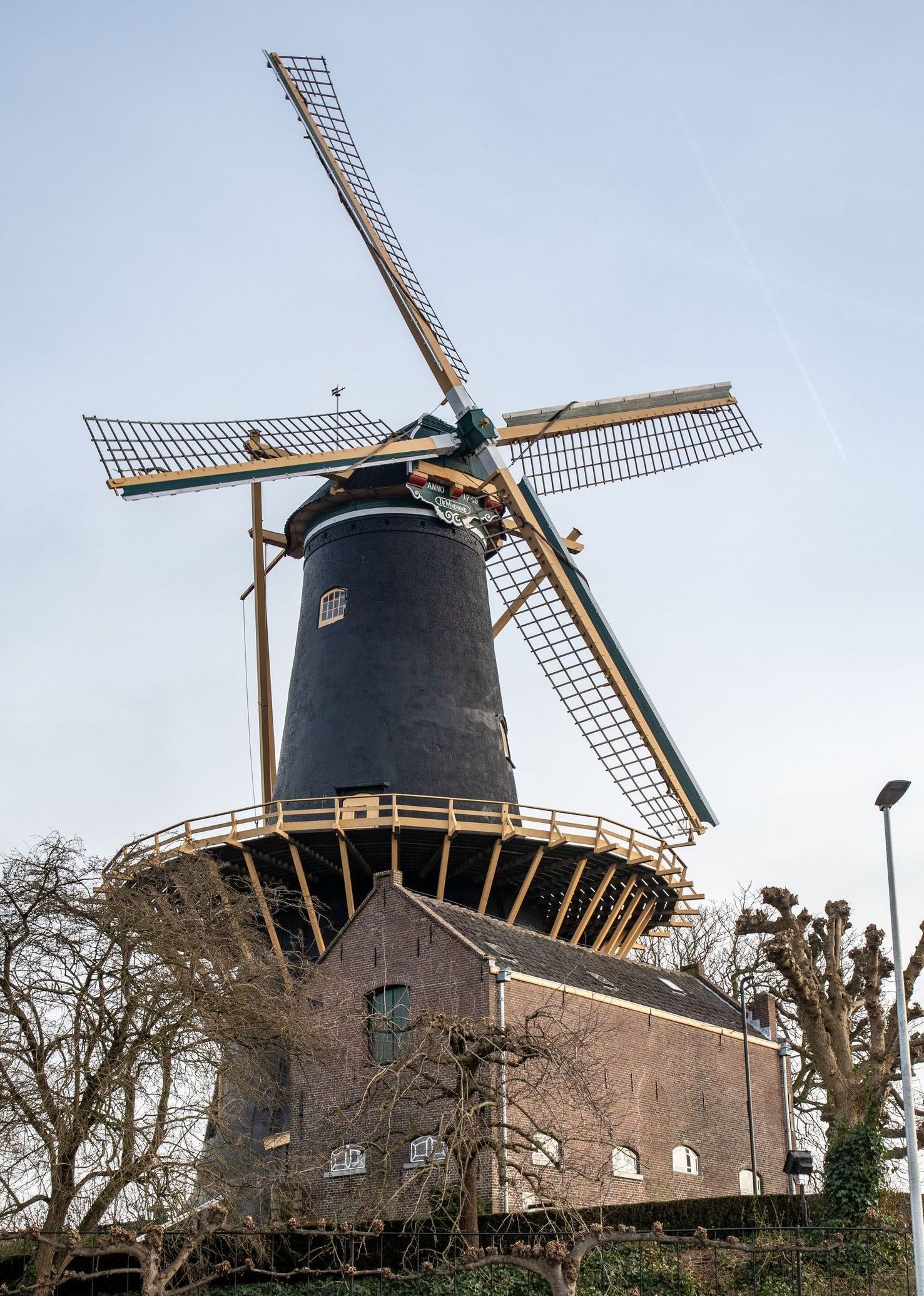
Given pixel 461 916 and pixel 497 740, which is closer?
pixel 461 916

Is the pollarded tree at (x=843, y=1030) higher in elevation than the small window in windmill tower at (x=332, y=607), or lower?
lower

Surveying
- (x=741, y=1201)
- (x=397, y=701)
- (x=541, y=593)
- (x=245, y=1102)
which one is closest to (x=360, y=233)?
(x=541, y=593)

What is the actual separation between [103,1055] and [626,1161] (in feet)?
27.8

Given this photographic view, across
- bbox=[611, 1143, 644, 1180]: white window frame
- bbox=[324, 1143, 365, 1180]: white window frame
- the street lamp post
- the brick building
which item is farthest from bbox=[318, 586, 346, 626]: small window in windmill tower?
the street lamp post

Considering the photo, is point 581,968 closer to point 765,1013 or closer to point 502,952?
point 502,952

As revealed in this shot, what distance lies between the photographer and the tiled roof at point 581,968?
1977cm

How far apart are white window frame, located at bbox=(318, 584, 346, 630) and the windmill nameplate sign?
7.02 ft

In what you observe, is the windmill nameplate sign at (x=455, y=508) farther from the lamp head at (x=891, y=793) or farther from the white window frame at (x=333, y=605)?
the lamp head at (x=891, y=793)

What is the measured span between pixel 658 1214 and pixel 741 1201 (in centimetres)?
144

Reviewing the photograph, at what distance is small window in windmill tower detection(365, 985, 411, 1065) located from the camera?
18.6 metres

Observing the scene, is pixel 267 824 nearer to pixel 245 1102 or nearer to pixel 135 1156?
pixel 245 1102

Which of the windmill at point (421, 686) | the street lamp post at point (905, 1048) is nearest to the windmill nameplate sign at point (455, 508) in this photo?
the windmill at point (421, 686)

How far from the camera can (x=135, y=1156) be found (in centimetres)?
1372

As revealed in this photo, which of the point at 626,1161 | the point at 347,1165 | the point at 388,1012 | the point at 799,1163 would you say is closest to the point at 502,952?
the point at 388,1012
